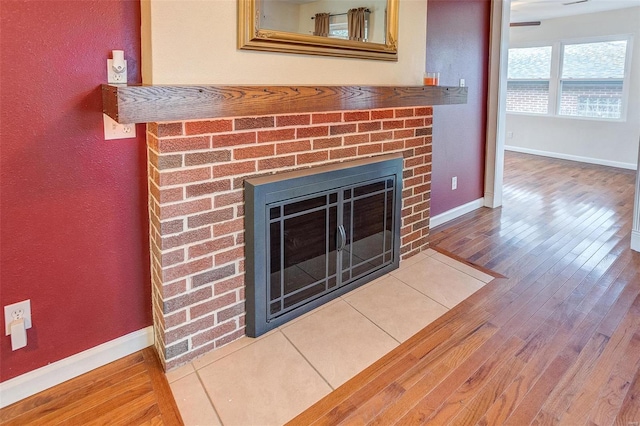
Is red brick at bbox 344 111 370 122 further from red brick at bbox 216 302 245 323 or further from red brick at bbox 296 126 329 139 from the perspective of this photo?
red brick at bbox 216 302 245 323

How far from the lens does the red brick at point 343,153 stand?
7.64ft

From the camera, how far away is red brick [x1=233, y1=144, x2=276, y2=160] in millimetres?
1912

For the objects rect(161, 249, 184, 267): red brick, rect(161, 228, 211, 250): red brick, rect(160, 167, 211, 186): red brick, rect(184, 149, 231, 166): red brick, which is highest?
rect(184, 149, 231, 166): red brick

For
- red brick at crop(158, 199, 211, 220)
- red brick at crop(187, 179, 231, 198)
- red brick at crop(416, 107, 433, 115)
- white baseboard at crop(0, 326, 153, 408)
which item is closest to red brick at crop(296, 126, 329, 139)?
red brick at crop(187, 179, 231, 198)

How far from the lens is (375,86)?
2.29 m

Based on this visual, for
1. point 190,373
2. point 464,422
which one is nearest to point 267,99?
point 190,373

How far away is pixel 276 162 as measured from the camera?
81.3 inches

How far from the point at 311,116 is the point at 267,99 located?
40 centimetres

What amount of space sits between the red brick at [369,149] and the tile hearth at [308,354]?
797 mm

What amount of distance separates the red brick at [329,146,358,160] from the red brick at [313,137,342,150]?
34 millimetres

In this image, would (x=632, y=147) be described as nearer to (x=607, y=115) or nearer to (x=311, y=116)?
(x=607, y=115)

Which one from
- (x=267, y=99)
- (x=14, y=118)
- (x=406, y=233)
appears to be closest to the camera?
(x=14, y=118)

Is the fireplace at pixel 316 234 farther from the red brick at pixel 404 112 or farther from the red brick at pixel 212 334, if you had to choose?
→ the red brick at pixel 404 112

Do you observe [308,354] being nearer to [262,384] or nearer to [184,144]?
[262,384]
